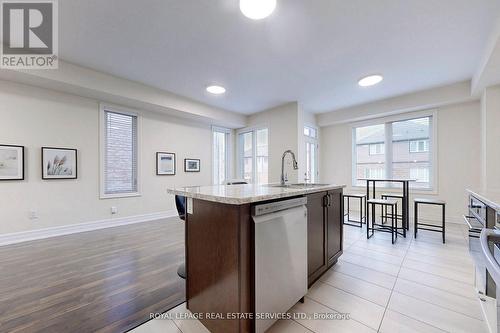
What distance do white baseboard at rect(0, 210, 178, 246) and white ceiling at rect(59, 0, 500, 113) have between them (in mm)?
2885

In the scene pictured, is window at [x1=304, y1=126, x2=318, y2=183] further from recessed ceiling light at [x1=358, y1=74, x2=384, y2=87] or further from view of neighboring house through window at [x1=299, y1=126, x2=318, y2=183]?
recessed ceiling light at [x1=358, y1=74, x2=384, y2=87]

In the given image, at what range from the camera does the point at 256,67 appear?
3.42 metres

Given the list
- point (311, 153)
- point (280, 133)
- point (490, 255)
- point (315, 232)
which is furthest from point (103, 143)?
point (490, 255)

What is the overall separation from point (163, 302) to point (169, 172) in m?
3.75

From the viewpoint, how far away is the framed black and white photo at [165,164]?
16.3ft

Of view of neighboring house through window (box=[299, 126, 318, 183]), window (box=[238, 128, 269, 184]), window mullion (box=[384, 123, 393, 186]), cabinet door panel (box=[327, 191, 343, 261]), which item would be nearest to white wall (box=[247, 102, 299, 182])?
window (box=[238, 128, 269, 184])

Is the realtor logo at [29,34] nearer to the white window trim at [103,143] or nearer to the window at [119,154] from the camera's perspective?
the white window trim at [103,143]

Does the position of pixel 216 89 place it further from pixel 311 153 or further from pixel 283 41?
pixel 311 153

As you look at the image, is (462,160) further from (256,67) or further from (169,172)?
(169,172)

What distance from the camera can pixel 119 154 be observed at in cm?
446

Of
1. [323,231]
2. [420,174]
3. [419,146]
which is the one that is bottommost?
[323,231]

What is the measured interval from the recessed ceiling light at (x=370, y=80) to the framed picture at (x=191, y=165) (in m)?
4.32

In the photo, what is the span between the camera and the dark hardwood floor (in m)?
1.59

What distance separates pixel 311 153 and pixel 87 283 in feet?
17.8
